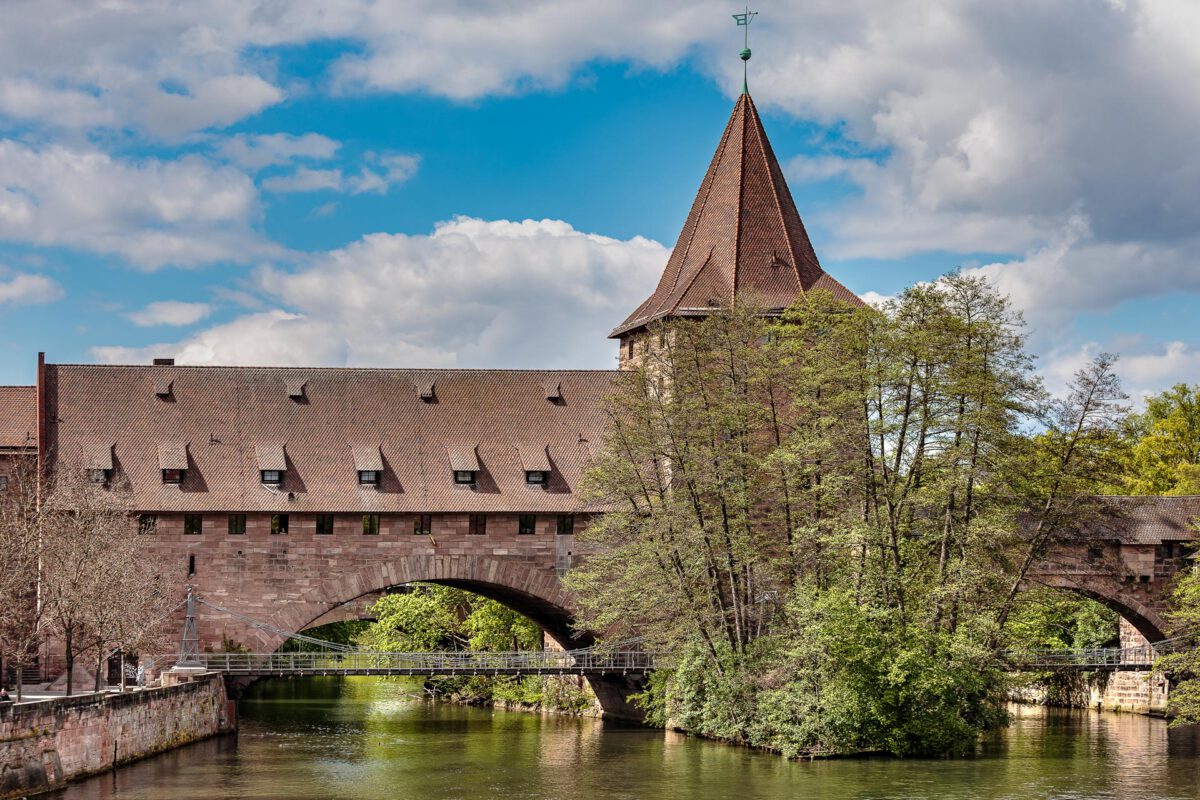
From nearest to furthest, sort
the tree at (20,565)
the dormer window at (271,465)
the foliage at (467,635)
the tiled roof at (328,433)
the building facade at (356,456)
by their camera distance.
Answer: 1. the tree at (20,565)
2. the building facade at (356,456)
3. the tiled roof at (328,433)
4. the dormer window at (271,465)
5. the foliage at (467,635)

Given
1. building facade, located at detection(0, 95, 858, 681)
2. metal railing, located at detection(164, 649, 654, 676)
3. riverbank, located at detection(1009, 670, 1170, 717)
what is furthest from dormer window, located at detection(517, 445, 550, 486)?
riverbank, located at detection(1009, 670, 1170, 717)

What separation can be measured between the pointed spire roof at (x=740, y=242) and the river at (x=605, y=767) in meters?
12.0

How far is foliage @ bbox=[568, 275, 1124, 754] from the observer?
33.2m

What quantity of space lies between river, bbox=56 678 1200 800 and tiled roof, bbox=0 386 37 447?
945cm

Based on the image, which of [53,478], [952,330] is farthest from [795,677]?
[53,478]

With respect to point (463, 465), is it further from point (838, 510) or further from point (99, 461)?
point (838, 510)

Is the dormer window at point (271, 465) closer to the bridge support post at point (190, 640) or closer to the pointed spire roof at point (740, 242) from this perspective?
the bridge support post at point (190, 640)

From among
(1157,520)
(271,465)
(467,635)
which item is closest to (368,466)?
(271,465)

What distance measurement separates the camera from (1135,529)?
46.2m

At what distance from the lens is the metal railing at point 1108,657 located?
43656mm

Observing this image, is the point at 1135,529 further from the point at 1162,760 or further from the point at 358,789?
the point at 358,789

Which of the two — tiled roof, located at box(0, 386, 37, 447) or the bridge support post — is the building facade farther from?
the bridge support post

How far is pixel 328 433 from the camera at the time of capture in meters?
44.5

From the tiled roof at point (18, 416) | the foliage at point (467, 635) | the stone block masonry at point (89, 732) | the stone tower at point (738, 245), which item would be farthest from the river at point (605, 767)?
the stone tower at point (738, 245)
